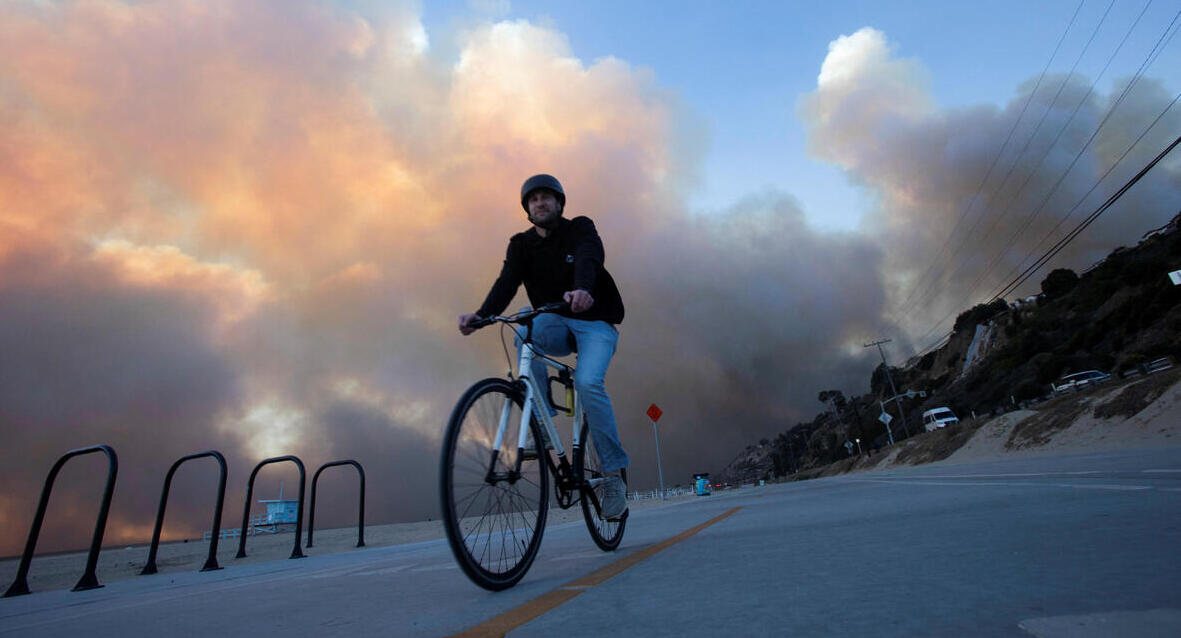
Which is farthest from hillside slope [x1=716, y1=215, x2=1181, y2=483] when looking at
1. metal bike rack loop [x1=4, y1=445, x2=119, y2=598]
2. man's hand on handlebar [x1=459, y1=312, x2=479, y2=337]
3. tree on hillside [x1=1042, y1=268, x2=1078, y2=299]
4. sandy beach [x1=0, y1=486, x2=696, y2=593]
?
metal bike rack loop [x1=4, y1=445, x2=119, y2=598]

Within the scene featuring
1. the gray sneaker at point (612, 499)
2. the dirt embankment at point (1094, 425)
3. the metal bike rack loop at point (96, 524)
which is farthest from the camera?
the dirt embankment at point (1094, 425)

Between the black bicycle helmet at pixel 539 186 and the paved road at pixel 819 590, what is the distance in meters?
2.19

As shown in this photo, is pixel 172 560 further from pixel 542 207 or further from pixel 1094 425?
pixel 1094 425

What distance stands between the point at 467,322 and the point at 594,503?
139 cm

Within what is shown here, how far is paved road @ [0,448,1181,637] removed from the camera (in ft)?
3.69

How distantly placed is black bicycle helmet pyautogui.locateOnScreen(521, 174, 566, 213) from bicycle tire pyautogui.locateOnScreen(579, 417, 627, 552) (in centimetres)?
146

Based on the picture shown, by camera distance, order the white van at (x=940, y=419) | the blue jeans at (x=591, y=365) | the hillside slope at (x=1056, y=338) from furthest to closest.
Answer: the white van at (x=940, y=419) → the hillside slope at (x=1056, y=338) → the blue jeans at (x=591, y=365)

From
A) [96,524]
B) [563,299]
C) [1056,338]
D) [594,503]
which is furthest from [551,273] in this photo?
[1056,338]

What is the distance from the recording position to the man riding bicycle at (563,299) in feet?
11.7

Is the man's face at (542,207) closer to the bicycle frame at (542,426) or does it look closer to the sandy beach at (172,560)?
the bicycle frame at (542,426)

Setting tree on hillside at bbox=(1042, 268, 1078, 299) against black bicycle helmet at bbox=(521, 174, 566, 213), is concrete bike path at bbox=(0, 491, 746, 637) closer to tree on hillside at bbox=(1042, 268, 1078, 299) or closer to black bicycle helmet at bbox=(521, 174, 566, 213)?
black bicycle helmet at bbox=(521, 174, 566, 213)

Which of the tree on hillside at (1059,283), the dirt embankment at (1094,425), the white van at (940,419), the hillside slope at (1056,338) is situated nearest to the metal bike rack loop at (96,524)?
the dirt embankment at (1094,425)

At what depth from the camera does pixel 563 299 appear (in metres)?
3.63

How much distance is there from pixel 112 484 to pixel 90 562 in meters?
0.89
